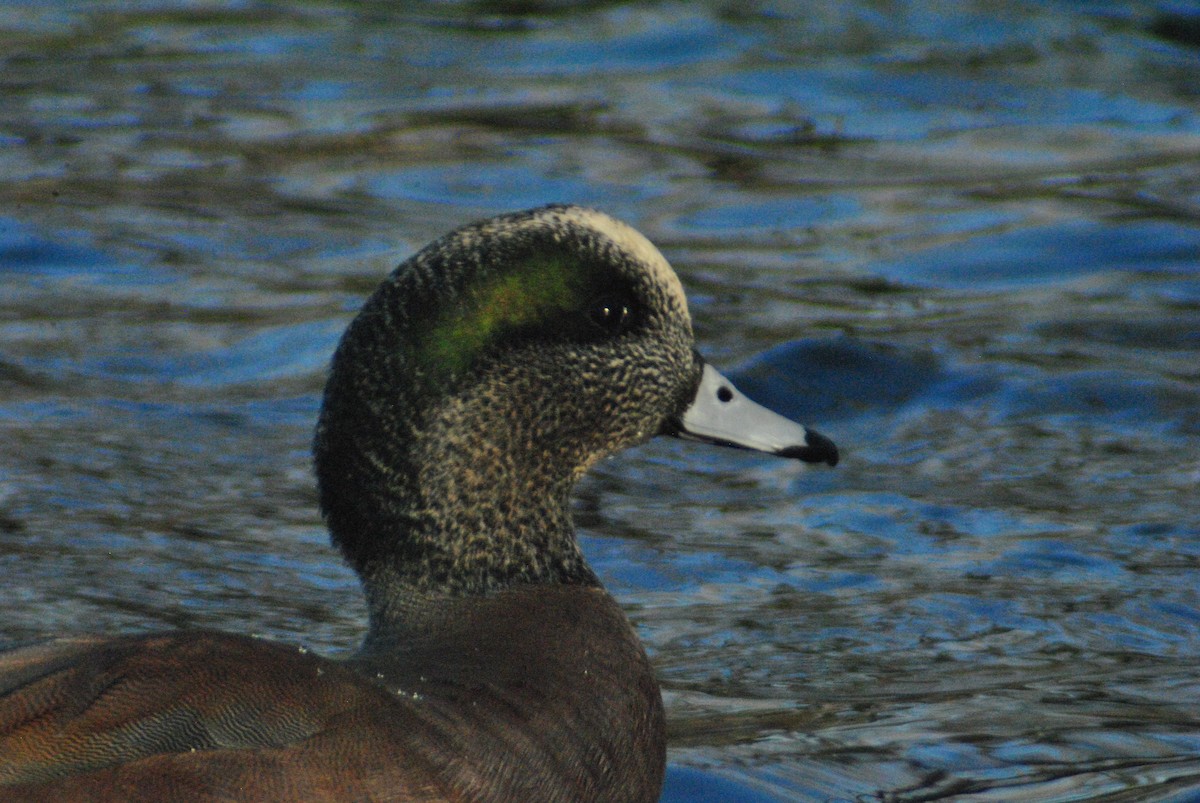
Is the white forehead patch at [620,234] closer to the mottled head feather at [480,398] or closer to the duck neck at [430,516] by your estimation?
the mottled head feather at [480,398]

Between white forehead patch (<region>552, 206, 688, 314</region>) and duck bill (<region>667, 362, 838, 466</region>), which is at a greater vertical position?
white forehead patch (<region>552, 206, 688, 314</region>)

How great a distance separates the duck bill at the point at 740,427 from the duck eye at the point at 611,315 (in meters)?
0.24

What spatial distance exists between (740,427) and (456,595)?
0.72 meters

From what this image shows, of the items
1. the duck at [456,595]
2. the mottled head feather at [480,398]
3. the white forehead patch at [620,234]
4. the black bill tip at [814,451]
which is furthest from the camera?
the black bill tip at [814,451]

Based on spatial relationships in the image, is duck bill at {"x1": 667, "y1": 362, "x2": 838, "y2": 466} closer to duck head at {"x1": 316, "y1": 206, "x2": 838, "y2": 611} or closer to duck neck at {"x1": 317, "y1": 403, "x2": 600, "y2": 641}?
duck head at {"x1": 316, "y1": 206, "x2": 838, "y2": 611}

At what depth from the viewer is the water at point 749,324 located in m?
4.78

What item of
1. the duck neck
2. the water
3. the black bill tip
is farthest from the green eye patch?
the water

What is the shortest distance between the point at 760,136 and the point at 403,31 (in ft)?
8.09

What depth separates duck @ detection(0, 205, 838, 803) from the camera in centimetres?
313

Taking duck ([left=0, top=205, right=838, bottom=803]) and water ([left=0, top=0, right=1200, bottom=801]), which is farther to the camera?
water ([left=0, top=0, right=1200, bottom=801])

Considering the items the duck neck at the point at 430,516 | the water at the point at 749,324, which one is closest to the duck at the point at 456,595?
the duck neck at the point at 430,516

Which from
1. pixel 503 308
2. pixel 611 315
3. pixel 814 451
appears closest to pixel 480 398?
pixel 503 308

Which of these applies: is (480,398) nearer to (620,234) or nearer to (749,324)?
(620,234)

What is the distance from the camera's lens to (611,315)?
4180 mm
